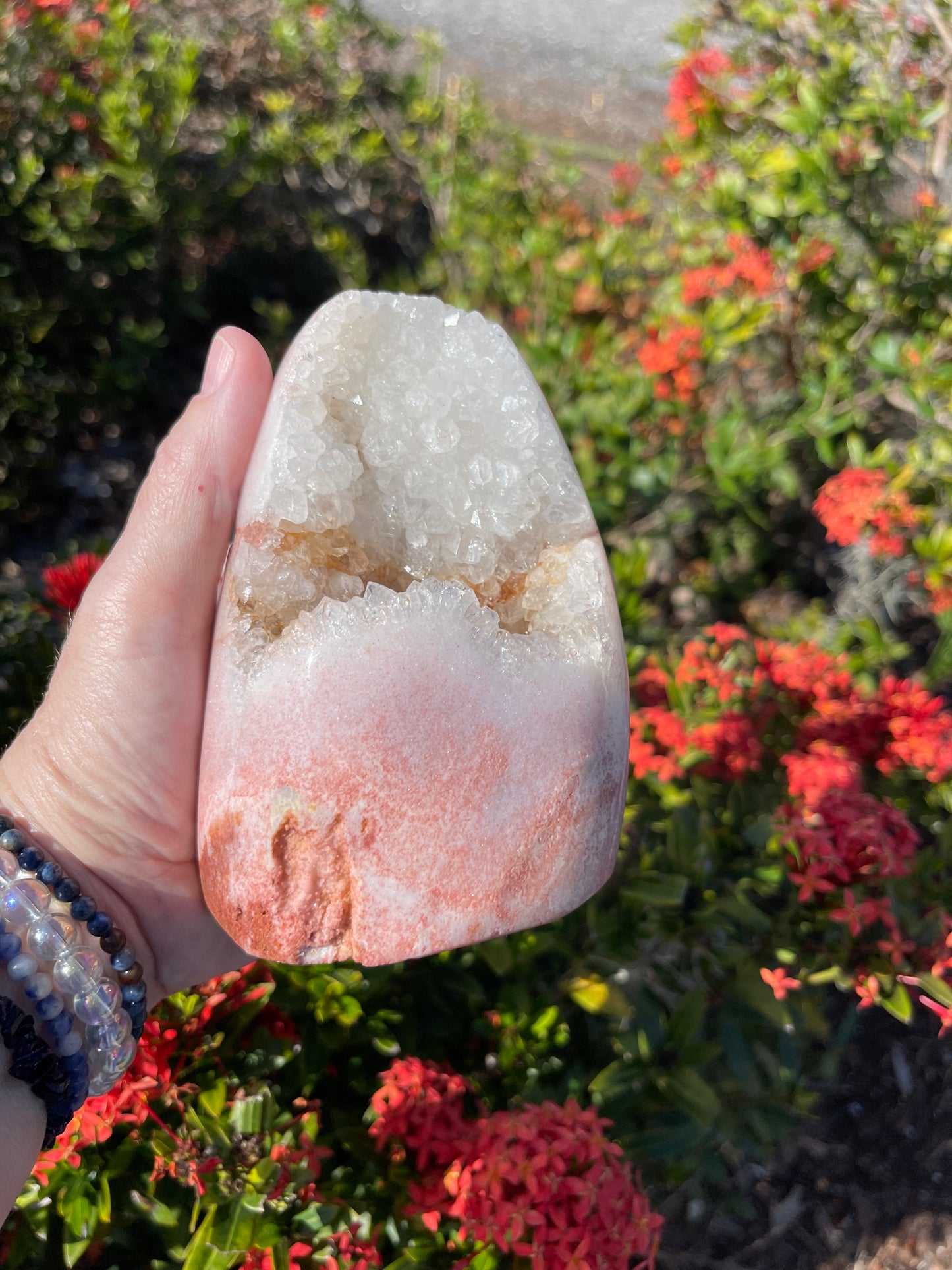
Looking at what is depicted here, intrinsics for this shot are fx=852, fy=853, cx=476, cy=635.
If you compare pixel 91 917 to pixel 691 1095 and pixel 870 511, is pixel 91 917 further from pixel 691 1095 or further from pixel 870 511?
pixel 870 511

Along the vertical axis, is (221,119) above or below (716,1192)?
above

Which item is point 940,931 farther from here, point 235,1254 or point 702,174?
point 702,174

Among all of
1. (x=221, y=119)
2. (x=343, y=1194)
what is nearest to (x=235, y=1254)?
(x=343, y=1194)

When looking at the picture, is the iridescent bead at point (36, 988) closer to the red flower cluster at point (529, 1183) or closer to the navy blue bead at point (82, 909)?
the navy blue bead at point (82, 909)

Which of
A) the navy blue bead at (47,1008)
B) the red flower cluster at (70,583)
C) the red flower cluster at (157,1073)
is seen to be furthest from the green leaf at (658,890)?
the red flower cluster at (70,583)

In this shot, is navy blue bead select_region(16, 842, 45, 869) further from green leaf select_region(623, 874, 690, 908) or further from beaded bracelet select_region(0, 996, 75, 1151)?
green leaf select_region(623, 874, 690, 908)

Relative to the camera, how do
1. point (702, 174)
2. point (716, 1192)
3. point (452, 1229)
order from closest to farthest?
point (452, 1229) < point (716, 1192) < point (702, 174)

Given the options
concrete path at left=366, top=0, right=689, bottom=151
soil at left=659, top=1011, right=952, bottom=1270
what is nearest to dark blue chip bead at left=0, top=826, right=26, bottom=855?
soil at left=659, top=1011, right=952, bottom=1270
